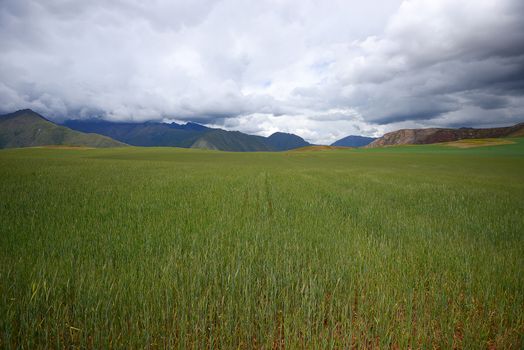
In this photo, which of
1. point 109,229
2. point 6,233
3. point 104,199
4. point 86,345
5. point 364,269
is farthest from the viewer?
point 104,199

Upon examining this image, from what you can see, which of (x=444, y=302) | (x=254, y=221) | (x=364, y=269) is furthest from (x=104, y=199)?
(x=444, y=302)

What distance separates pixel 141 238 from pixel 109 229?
1.20 meters

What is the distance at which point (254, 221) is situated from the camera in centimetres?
782

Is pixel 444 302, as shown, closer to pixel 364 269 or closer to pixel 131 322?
pixel 364 269

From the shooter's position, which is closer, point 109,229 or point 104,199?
point 109,229

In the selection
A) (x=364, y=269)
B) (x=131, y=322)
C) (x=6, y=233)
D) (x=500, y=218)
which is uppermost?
(x=6, y=233)

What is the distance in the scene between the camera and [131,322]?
2895mm

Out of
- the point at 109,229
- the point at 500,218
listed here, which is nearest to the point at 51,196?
the point at 109,229

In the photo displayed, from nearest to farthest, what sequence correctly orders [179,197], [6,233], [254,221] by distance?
1. [6,233]
2. [254,221]
3. [179,197]

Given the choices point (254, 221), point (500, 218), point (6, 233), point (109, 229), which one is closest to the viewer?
point (6, 233)

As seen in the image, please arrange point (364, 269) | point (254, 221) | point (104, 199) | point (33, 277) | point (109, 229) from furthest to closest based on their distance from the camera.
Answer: point (104, 199)
point (254, 221)
point (109, 229)
point (364, 269)
point (33, 277)

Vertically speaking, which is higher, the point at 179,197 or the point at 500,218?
the point at 179,197

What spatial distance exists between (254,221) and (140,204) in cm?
502

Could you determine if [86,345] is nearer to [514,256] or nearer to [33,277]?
[33,277]
